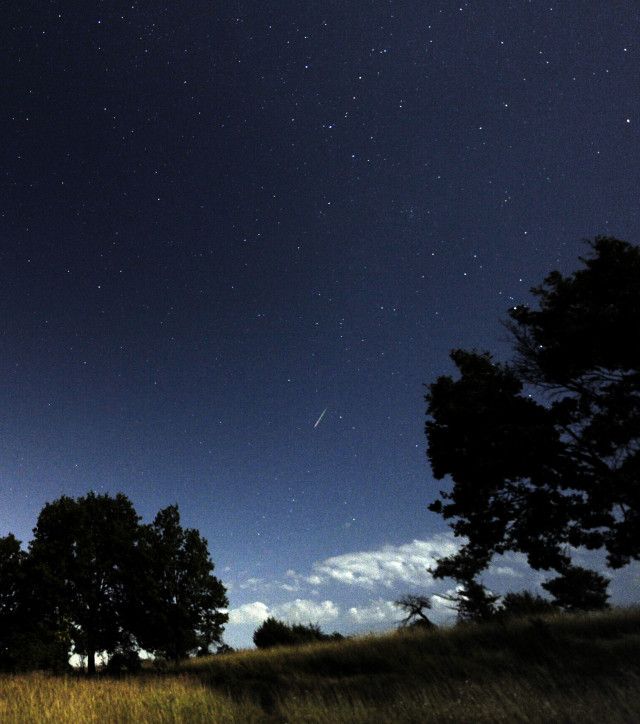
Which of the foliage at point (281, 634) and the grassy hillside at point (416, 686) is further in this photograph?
the foliage at point (281, 634)

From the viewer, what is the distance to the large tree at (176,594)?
24.2 metres

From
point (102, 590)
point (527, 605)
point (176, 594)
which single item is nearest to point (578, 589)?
point (527, 605)

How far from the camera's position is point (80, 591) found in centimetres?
2388

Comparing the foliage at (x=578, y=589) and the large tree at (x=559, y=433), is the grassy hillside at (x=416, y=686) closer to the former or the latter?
the large tree at (x=559, y=433)

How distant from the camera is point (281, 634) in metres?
32.3

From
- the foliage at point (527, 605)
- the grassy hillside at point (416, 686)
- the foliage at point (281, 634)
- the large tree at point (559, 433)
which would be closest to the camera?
the grassy hillside at point (416, 686)

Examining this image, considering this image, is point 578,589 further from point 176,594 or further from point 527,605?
point 176,594

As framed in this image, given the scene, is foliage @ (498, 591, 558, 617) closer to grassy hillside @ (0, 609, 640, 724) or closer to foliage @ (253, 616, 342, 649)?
grassy hillside @ (0, 609, 640, 724)

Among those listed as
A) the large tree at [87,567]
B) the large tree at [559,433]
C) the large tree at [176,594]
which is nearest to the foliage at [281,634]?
the large tree at [176,594]

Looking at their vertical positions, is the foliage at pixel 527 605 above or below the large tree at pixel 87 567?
below

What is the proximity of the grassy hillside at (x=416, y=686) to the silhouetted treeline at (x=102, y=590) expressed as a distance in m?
8.41

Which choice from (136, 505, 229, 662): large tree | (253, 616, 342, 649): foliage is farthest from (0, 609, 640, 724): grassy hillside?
(253, 616, 342, 649): foliage

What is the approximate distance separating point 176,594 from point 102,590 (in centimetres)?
436

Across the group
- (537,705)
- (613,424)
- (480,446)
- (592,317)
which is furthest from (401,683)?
(592,317)
